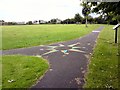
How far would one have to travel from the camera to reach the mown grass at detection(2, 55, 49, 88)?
841 cm

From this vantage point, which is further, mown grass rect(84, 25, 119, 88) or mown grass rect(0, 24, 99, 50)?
mown grass rect(0, 24, 99, 50)

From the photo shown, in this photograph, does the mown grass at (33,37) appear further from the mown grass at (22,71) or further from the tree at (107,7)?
the tree at (107,7)

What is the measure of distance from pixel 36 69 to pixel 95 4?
7401 mm

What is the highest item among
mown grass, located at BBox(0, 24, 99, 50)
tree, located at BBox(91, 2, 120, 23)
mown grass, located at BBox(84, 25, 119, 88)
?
tree, located at BBox(91, 2, 120, 23)

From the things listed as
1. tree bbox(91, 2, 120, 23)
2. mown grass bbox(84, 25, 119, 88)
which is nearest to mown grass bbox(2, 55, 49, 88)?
mown grass bbox(84, 25, 119, 88)

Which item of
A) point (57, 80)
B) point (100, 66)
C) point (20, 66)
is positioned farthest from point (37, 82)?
point (100, 66)

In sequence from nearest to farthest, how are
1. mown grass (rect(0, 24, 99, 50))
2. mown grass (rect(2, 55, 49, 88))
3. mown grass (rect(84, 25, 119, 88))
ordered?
mown grass (rect(84, 25, 119, 88)), mown grass (rect(2, 55, 49, 88)), mown grass (rect(0, 24, 99, 50))

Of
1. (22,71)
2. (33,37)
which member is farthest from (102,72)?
(33,37)

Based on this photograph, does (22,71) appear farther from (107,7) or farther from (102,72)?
(107,7)

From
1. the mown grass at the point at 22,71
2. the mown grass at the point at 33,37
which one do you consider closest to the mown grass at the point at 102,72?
the mown grass at the point at 22,71

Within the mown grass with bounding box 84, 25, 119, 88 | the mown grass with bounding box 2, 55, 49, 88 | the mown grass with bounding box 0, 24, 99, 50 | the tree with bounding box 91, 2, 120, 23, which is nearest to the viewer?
the mown grass with bounding box 84, 25, 119, 88

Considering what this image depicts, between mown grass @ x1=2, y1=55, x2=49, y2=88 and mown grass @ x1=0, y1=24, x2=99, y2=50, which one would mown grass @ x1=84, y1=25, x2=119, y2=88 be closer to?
mown grass @ x1=2, y1=55, x2=49, y2=88

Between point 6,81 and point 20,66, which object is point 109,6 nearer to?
point 20,66

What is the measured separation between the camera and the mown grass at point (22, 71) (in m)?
8.41
